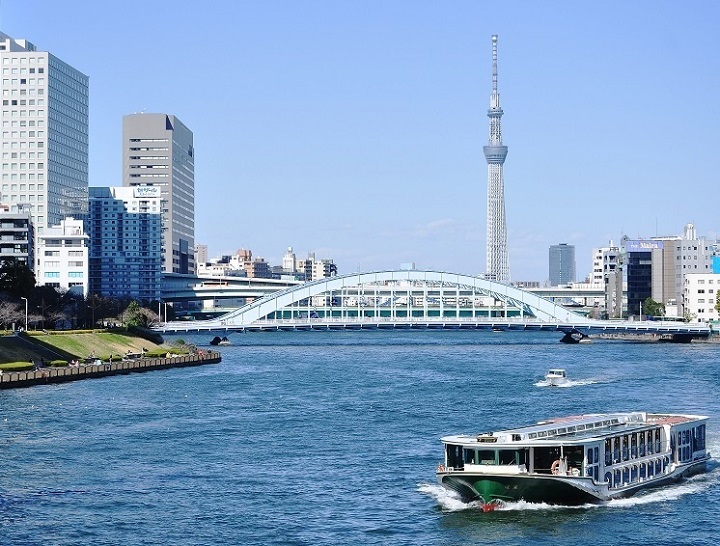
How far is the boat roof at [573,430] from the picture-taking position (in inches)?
1490

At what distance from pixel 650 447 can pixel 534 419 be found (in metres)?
17.2

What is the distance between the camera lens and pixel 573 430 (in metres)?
40.7

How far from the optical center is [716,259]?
598 feet

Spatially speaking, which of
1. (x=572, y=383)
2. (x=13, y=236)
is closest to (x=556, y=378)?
(x=572, y=383)

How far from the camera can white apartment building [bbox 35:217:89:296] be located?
163 metres

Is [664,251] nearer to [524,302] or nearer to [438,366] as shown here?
[524,302]

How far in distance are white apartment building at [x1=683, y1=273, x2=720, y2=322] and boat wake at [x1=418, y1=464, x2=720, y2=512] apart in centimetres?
12767

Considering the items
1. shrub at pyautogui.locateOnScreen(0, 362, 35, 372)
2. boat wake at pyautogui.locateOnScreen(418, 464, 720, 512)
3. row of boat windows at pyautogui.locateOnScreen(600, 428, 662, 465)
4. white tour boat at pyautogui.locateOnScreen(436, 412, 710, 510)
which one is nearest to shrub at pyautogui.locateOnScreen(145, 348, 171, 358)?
shrub at pyautogui.locateOnScreen(0, 362, 35, 372)

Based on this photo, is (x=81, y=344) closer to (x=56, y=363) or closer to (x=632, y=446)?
(x=56, y=363)

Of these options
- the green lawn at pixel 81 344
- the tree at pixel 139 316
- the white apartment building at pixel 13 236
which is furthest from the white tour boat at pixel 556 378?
the white apartment building at pixel 13 236

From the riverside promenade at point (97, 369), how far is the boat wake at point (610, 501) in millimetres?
40314

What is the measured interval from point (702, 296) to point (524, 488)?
137762mm

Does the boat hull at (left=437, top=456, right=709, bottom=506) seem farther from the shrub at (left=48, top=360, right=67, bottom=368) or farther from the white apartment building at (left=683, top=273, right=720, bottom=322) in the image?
the white apartment building at (left=683, top=273, right=720, bottom=322)

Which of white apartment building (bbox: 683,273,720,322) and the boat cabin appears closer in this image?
the boat cabin
